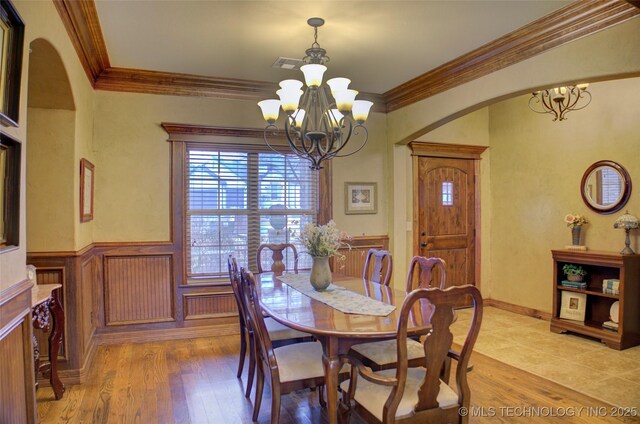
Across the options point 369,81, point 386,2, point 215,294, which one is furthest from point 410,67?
point 215,294

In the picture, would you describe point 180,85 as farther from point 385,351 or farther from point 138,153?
point 385,351

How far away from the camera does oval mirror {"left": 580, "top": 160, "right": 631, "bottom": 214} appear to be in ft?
14.1

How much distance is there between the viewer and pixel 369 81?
15.1 ft

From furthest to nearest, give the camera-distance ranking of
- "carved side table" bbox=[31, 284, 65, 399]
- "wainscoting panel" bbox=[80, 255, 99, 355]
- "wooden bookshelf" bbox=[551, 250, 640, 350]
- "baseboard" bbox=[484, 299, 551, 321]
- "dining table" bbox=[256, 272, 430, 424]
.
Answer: "baseboard" bbox=[484, 299, 551, 321], "wooden bookshelf" bbox=[551, 250, 640, 350], "wainscoting panel" bbox=[80, 255, 99, 355], "carved side table" bbox=[31, 284, 65, 399], "dining table" bbox=[256, 272, 430, 424]

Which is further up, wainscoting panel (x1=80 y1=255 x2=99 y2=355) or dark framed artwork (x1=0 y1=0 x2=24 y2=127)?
dark framed artwork (x1=0 y1=0 x2=24 y2=127)

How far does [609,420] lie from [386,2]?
3.03 metres

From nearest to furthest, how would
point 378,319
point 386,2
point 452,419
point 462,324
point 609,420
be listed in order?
point 452,419
point 378,319
point 609,420
point 386,2
point 462,324

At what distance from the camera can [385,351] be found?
2.56 meters

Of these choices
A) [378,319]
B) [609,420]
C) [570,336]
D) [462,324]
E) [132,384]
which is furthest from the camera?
[462,324]

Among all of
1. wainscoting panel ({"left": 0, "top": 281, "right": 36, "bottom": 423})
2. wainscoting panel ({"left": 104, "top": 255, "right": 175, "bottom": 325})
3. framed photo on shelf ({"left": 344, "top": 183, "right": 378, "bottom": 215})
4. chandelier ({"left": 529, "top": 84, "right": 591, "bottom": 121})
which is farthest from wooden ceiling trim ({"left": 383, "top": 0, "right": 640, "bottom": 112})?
wainscoting panel ({"left": 0, "top": 281, "right": 36, "bottom": 423})

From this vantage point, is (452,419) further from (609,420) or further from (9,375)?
(9,375)

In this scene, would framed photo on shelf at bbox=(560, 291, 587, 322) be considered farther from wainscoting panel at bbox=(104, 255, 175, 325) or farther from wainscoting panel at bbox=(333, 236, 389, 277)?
wainscoting panel at bbox=(104, 255, 175, 325)

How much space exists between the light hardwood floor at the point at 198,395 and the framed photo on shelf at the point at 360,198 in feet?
6.93

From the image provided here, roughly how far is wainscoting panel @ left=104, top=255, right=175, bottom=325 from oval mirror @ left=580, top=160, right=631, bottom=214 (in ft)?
14.8
